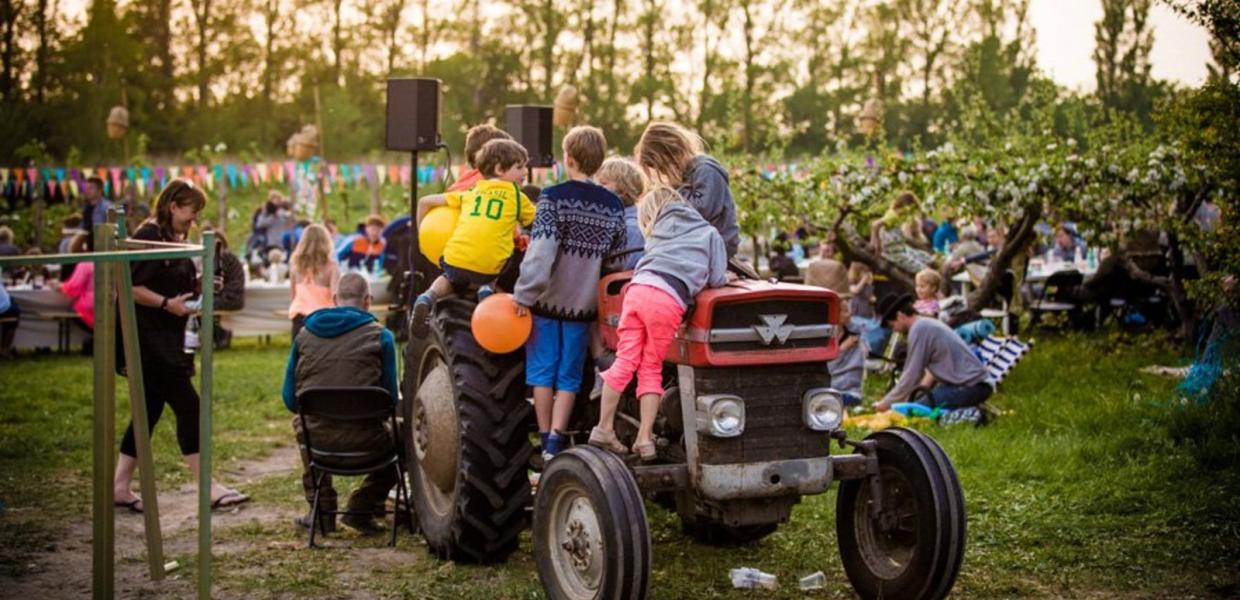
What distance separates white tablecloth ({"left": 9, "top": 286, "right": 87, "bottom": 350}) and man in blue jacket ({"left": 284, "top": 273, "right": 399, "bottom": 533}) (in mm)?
9722

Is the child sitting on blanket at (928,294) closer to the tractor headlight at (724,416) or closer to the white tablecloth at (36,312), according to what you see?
the tractor headlight at (724,416)

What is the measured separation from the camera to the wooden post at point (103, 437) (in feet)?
16.2

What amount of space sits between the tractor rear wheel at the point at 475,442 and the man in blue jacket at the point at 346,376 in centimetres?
60

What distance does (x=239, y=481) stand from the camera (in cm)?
894

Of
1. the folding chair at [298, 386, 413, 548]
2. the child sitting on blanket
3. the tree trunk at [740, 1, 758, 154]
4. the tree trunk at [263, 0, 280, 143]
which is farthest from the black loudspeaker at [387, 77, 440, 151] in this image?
the tree trunk at [263, 0, 280, 143]

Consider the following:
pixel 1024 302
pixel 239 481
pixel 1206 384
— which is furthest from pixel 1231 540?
pixel 1024 302

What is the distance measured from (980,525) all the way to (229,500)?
14.3 feet

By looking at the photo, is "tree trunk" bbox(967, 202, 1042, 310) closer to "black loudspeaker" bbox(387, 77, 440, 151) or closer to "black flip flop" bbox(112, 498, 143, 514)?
"black loudspeaker" bbox(387, 77, 440, 151)

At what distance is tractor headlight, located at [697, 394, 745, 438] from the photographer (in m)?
5.09

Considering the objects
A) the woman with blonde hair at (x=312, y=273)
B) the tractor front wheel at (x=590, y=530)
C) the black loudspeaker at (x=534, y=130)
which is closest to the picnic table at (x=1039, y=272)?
the black loudspeaker at (x=534, y=130)

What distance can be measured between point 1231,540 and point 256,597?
4638mm

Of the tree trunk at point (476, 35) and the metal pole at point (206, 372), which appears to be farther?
the tree trunk at point (476, 35)

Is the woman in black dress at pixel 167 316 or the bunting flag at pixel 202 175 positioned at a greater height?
the bunting flag at pixel 202 175

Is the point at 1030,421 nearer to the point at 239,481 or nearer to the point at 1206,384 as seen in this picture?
the point at 1206,384
